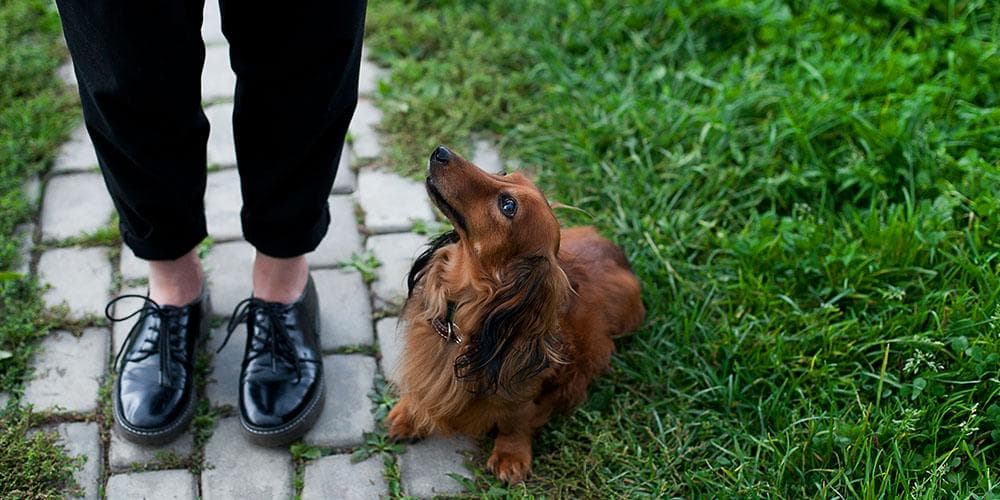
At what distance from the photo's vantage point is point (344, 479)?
2.49m

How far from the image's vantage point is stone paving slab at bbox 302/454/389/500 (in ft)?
8.05

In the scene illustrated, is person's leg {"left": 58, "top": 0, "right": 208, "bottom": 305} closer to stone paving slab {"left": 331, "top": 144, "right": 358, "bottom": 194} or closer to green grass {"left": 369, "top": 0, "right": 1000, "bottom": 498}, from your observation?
stone paving slab {"left": 331, "top": 144, "right": 358, "bottom": 194}

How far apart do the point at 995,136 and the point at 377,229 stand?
82.0 inches

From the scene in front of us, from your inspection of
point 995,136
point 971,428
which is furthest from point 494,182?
point 995,136

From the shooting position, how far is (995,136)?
3.22 meters

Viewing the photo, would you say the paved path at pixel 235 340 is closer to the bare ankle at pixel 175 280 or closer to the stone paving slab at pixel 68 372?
the stone paving slab at pixel 68 372

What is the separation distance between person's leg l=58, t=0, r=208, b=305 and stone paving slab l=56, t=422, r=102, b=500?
489 millimetres

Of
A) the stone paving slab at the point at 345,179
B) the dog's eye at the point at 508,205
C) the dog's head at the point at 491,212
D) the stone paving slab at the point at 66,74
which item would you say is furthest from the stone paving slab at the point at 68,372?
the stone paving slab at the point at 66,74

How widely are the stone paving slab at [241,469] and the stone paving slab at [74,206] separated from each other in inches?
39.7

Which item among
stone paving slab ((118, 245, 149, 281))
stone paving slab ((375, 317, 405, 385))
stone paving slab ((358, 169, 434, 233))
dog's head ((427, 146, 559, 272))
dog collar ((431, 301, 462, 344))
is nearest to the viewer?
dog's head ((427, 146, 559, 272))

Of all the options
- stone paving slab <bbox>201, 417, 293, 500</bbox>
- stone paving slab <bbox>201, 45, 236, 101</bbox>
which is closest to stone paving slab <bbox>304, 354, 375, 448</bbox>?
stone paving slab <bbox>201, 417, 293, 500</bbox>

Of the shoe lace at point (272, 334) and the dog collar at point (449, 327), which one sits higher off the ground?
the dog collar at point (449, 327)

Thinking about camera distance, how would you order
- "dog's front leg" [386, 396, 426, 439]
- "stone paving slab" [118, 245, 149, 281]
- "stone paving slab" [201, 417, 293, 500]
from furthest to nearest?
"stone paving slab" [118, 245, 149, 281], "dog's front leg" [386, 396, 426, 439], "stone paving slab" [201, 417, 293, 500]

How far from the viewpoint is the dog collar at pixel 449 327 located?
2322 millimetres
